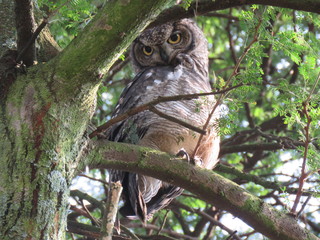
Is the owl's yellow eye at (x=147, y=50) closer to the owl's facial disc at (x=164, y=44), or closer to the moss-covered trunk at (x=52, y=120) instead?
the owl's facial disc at (x=164, y=44)

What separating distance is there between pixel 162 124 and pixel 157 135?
3.0 inches

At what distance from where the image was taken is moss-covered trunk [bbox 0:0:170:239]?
1.55 m

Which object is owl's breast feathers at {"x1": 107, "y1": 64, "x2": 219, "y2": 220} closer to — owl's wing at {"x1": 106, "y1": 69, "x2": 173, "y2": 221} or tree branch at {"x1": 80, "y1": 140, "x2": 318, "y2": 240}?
owl's wing at {"x1": 106, "y1": 69, "x2": 173, "y2": 221}

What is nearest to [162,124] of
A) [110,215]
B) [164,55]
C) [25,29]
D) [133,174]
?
[133,174]

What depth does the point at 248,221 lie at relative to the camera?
1.94m

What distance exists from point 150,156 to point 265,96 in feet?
10.8

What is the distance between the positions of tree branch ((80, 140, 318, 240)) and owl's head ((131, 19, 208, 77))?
1860 mm

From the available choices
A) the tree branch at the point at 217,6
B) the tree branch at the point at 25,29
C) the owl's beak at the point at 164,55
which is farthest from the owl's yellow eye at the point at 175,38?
the tree branch at the point at 25,29

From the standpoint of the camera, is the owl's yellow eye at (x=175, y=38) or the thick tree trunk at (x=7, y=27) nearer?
the thick tree trunk at (x=7, y=27)

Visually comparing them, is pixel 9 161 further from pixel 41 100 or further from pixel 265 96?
pixel 265 96

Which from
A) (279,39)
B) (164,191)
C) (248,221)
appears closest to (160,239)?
(164,191)

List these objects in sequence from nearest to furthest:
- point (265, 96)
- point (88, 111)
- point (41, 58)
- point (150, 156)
→ point (88, 111) < point (150, 156) < point (41, 58) < point (265, 96)

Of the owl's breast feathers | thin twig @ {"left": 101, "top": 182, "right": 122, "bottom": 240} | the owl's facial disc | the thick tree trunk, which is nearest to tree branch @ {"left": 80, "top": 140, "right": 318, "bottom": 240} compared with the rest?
thin twig @ {"left": 101, "top": 182, "right": 122, "bottom": 240}

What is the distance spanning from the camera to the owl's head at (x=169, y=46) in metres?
3.79
